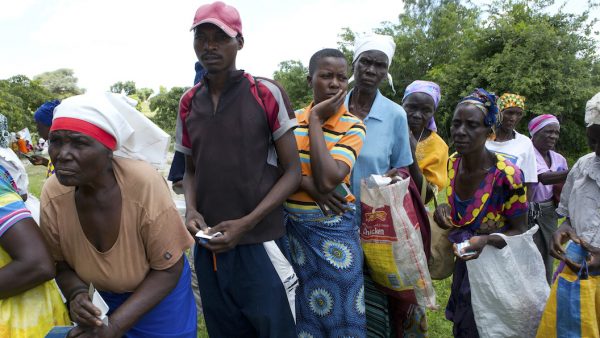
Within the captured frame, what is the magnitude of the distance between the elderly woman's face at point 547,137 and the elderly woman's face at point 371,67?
2.58 m

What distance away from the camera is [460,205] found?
2717 millimetres

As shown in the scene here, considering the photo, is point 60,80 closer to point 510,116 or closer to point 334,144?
point 510,116

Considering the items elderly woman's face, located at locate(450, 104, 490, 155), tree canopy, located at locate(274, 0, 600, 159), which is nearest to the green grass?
elderly woman's face, located at locate(450, 104, 490, 155)

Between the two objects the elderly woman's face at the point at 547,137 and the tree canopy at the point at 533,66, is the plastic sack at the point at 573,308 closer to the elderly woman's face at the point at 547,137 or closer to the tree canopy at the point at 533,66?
the elderly woman's face at the point at 547,137

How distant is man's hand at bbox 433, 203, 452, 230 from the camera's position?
2738 mm

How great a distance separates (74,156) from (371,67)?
1.77m

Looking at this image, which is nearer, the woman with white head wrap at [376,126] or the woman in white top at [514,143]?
the woman with white head wrap at [376,126]

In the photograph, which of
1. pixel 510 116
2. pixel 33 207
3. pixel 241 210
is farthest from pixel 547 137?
pixel 33 207

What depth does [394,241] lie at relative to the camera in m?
2.36

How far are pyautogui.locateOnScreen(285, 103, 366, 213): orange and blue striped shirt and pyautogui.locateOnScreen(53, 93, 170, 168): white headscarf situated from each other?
0.68m

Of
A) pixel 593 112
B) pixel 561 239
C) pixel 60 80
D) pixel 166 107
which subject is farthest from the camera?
pixel 60 80

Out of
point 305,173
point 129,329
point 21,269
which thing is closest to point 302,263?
point 305,173

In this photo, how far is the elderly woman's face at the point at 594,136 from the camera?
225cm

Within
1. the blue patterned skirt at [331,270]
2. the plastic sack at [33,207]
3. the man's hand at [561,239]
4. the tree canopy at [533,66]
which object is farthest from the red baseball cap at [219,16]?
the tree canopy at [533,66]
